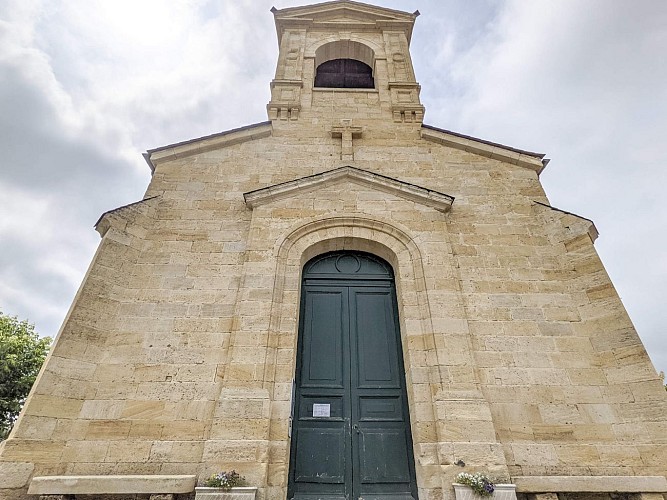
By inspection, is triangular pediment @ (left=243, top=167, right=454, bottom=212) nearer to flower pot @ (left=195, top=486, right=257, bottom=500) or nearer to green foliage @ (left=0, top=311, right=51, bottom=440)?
flower pot @ (left=195, top=486, right=257, bottom=500)

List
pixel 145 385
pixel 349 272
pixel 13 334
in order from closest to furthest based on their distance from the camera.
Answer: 1. pixel 145 385
2. pixel 349 272
3. pixel 13 334

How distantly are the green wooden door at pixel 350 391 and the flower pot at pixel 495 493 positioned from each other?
710 mm

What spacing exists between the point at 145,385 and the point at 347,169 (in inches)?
197

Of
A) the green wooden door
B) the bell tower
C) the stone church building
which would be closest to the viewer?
the stone church building

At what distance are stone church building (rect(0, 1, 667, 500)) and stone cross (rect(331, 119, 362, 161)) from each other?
0.33 feet

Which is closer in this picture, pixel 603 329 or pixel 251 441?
pixel 251 441

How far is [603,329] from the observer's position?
551 cm

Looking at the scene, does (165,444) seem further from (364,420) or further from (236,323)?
(364,420)

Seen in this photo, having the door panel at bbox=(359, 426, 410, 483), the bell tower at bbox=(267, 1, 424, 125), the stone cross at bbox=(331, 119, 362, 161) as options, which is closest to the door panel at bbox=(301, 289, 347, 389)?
the door panel at bbox=(359, 426, 410, 483)

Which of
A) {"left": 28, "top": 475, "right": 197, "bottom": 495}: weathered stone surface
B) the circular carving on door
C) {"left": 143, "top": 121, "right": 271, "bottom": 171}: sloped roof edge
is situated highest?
{"left": 143, "top": 121, "right": 271, "bottom": 171}: sloped roof edge

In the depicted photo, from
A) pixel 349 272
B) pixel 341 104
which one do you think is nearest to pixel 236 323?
pixel 349 272

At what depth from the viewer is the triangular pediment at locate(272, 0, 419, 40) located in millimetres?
11445

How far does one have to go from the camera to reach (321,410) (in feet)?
16.9

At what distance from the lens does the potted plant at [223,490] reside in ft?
13.2
